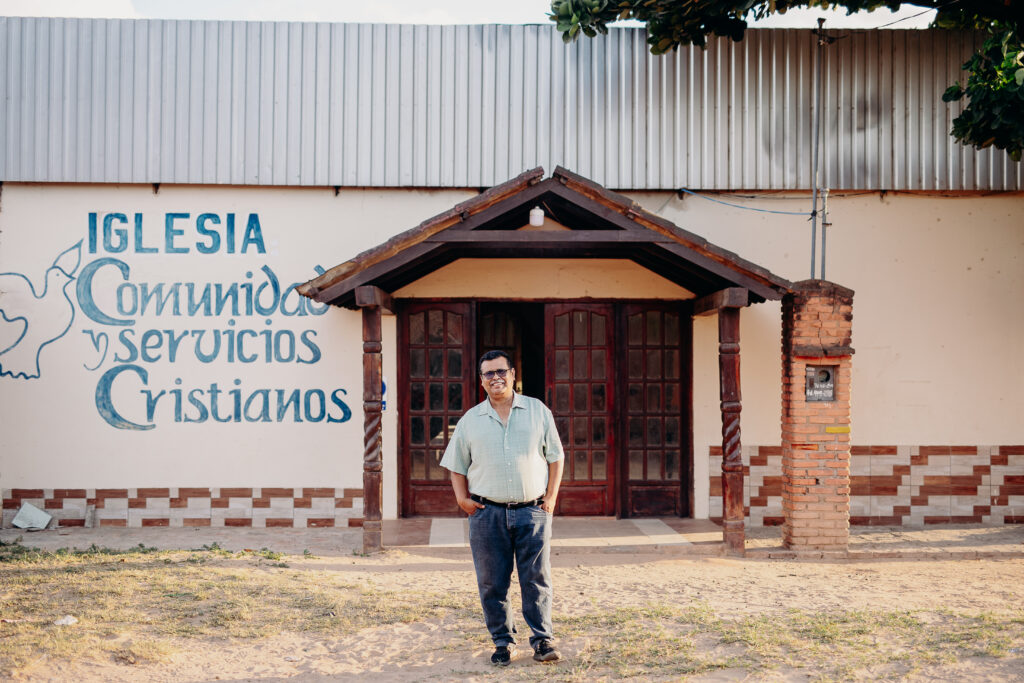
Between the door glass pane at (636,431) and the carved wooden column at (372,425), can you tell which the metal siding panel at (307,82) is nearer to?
the carved wooden column at (372,425)

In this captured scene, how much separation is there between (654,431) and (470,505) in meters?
4.88

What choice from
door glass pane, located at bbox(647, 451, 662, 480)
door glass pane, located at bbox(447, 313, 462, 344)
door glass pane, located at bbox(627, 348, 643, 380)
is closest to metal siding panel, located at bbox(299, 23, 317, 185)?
door glass pane, located at bbox(447, 313, 462, 344)

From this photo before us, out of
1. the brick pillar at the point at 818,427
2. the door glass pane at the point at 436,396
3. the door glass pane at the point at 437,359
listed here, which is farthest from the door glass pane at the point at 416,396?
the brick pillar at the point at 818,427

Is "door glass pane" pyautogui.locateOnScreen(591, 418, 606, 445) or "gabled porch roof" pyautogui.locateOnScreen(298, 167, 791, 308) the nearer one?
"gabled porch roof" pyautogui.locateOnScreen(298, 167, 791, 308)

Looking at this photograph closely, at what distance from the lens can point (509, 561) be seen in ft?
15.9

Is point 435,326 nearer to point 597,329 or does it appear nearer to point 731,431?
point 597,329

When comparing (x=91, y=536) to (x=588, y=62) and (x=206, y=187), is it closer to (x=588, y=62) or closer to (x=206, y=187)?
(x=206, y=187)

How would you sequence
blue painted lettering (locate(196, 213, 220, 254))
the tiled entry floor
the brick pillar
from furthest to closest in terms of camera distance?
blue painted lettering (locate(196, 213, 220, 254))
the tiled entry floor
the brick pillar

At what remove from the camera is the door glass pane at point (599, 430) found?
9.22 metres

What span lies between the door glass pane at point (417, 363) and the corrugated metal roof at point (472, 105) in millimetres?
1817

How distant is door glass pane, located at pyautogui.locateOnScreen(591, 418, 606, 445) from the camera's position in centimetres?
922

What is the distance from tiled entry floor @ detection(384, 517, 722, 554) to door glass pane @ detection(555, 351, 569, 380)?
60.6 inches

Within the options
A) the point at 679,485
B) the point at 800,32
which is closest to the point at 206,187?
the point at 679,485

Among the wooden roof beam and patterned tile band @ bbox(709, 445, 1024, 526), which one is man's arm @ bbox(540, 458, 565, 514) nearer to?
the wooden roof beam
